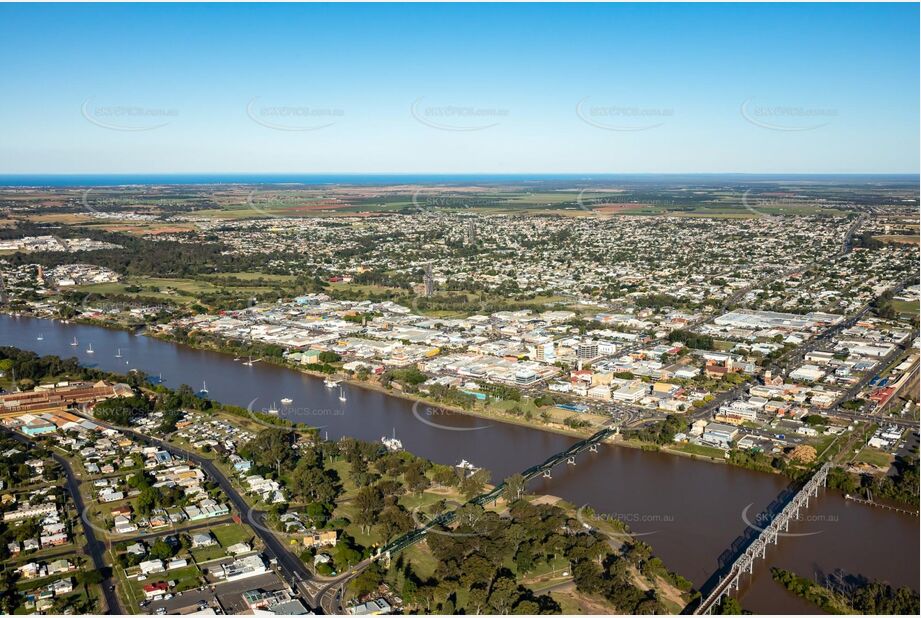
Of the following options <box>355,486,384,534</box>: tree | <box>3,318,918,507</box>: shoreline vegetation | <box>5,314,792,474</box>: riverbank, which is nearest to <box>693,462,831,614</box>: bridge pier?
<box>3,318,918,507</box>: shoreline vegetation

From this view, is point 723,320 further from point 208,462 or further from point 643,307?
point 208,462

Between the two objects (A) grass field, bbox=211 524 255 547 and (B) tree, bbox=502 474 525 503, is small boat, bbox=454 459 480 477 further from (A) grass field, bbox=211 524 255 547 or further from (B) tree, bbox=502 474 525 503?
(A) grass field, bbox=211 524 255 547

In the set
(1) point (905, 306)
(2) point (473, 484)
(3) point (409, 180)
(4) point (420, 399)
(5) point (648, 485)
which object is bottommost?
(5) point (648, 485)

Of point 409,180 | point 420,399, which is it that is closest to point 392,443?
point 420,399

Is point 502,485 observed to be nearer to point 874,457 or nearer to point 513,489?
point 513,489

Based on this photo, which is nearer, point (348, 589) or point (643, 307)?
point (348, 589)

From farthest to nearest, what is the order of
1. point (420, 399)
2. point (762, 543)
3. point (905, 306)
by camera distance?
point (905, 306) → point (420, 399) → point (762, 543)

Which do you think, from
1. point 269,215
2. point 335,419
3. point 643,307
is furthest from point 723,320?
point 269,215
